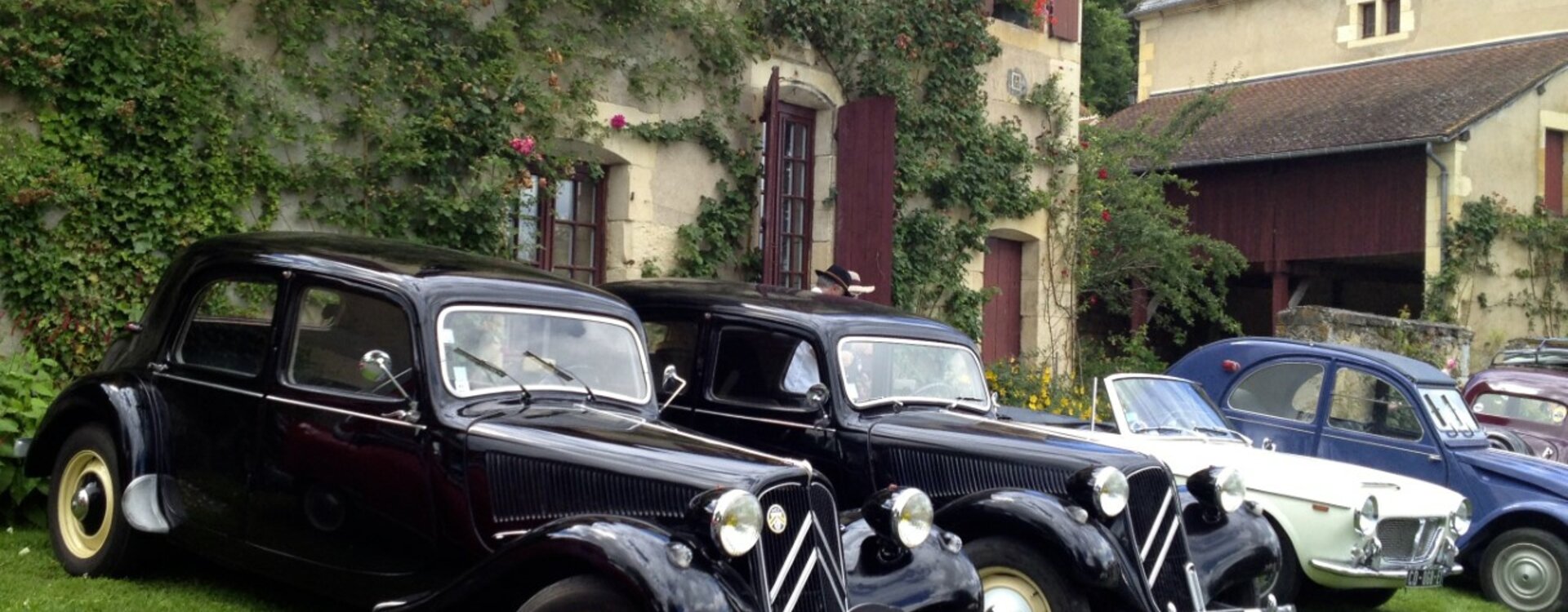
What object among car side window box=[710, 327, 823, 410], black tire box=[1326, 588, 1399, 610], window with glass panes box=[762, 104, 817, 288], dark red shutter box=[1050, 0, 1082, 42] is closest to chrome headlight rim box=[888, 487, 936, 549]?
car side window box=[710, 327, 823, 410]

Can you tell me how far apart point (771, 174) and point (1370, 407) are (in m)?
4.95

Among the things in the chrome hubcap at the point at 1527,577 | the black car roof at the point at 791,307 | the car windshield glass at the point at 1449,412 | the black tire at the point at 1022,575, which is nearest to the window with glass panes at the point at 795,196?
the black car roof at the point at 791,307

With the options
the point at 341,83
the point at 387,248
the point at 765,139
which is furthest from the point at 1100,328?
the point at 387,248

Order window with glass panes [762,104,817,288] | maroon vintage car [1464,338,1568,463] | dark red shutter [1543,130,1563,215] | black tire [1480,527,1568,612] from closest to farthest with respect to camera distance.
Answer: black tire [1480,527,1568,612]
maroon vintage car [1464,338,1568,463]
window with glass panes [762,104,817,288]
dark red shutter [1543,130,1563,215]

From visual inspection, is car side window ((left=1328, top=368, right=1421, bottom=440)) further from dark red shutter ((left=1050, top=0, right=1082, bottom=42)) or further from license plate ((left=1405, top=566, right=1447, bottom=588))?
dark red shutter ((left=1050, top=0, right=1082, bottom=42))

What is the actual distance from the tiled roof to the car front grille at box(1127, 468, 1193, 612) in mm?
14496

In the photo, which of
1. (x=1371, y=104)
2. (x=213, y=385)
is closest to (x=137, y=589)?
(x=213, y=385)

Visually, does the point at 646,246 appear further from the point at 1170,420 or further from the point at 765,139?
the point at 1170,420

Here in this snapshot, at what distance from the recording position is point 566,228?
11.0 metres

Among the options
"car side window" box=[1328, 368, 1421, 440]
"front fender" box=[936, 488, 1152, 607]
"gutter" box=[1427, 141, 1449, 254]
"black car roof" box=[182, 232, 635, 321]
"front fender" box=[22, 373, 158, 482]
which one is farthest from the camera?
"gutter" box=[1427, 141, 1449, 254]

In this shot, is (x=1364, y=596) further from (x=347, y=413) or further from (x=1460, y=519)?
(x=347, y=413)

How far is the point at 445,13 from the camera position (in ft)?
32.3

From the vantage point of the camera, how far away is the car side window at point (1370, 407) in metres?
9.73

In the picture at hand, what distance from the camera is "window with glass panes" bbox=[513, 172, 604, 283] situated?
10555 millimetres
